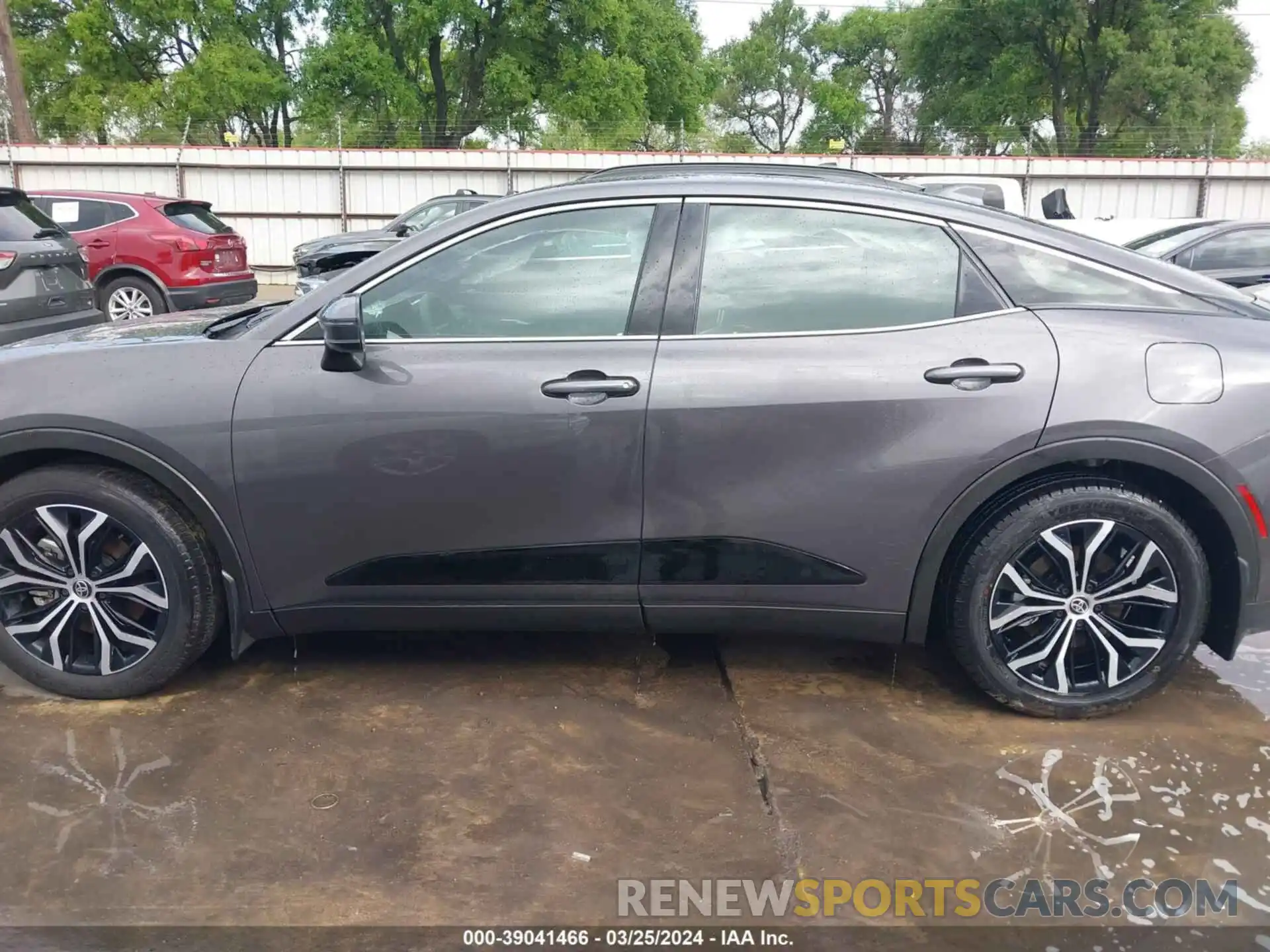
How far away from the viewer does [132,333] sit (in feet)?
11.5

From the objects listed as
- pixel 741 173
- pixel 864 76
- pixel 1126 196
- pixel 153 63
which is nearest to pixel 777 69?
pixel 864 76

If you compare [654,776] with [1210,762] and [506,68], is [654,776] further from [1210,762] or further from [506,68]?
[506,68]

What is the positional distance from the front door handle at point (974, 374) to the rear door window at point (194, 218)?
A: 35.6ft

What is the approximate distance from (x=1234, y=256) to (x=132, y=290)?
1160 cm

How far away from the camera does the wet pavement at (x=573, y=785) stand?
2461mm

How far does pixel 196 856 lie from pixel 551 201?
209 centimetres

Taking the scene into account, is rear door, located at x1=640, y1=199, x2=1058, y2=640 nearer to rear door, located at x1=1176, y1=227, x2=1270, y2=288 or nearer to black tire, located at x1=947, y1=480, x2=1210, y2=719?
black tire, located at x1=947, y1=480, x2=1210, y2=719

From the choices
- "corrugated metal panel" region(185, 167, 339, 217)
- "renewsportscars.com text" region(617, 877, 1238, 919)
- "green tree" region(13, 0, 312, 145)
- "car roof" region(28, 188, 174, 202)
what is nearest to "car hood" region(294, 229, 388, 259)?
"car roof" region(28, 188, 174, 202)

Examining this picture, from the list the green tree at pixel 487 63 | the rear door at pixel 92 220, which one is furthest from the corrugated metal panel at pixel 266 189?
the green tree at pixel 487 63

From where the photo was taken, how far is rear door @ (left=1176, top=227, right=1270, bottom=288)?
9.62 meters

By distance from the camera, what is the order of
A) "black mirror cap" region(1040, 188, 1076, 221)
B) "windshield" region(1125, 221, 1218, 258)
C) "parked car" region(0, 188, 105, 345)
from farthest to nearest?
1. "black mirror cap" region(1040, 188, 1076, 221)
2. "windshield" region(1125, 221, 1218, 258)
3. "parked car" region(0, 188, 105, 345)

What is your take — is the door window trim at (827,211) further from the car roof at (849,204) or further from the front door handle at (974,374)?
the front door handle at (974,374)

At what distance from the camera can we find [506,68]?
31438 millimetres

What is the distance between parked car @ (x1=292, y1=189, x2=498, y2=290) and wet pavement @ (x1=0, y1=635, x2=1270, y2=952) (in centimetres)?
801
